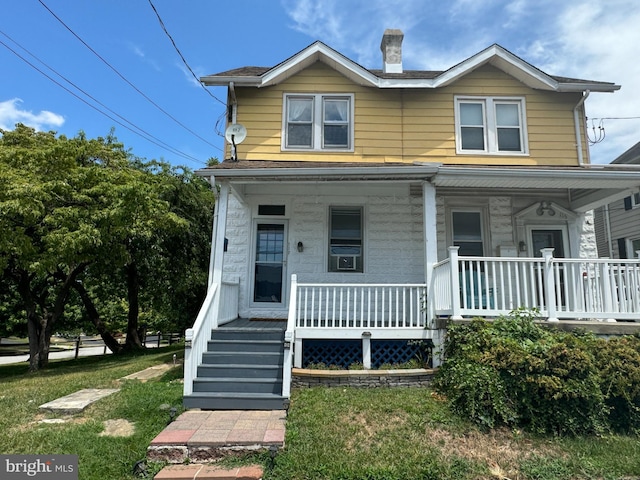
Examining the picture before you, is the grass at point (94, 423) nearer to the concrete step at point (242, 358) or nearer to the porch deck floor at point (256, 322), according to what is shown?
the concrete step at point (242, 358)

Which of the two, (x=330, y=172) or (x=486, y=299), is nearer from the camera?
(x=486, y=299)

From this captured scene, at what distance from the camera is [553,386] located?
438 cm

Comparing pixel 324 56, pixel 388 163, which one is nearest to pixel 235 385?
pixel 388 163

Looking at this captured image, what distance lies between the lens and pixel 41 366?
10.9m

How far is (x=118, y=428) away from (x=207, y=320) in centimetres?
178

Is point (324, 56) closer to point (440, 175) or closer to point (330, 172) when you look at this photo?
point (330, 172)

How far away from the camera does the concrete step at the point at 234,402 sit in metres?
4.91

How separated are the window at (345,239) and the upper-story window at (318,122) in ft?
4.74

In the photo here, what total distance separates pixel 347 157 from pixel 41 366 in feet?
33.7

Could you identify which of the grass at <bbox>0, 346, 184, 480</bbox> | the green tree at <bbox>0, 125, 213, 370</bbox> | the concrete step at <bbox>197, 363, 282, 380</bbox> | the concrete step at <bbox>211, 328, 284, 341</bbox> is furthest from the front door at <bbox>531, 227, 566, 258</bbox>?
the green tree at <bbox>0, 125, 213, 370</bbox>

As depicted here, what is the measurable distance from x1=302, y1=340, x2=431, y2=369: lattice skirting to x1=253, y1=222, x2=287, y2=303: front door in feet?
5.74

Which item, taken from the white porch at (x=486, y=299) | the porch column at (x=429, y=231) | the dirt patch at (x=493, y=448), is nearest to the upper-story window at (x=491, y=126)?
the porch column at (x=429, y=231)

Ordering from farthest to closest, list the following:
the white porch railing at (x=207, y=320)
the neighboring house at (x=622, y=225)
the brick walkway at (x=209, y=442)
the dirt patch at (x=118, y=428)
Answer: the neighboring house at (x=622, y=225)
the white porch railing at (x=207, y=320)
the dirt patch at (x=118, y=428)
the brick walkway at (x=209, y=442)

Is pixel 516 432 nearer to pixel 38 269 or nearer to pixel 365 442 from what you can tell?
pixel 365 442
